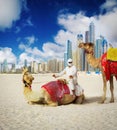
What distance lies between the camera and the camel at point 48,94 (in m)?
7.85

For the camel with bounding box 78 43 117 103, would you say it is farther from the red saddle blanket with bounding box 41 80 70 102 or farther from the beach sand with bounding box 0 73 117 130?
the beach sand with bounding box 0 73 117 130

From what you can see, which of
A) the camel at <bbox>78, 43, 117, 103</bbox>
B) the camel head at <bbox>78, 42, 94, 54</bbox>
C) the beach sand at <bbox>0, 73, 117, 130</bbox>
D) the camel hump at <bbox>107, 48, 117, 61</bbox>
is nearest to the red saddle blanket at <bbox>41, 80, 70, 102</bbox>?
the beach sand at <bbox>0, 73, 117, 130</bbox>

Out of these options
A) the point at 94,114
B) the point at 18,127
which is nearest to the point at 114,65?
the point at 94,114

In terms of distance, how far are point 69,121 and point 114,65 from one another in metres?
3.15

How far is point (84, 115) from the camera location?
653cm

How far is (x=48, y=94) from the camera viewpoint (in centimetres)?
782

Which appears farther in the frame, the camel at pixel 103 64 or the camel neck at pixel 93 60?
the camel neck at pixel 93 60

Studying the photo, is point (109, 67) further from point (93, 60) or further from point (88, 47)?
point (88, 47)

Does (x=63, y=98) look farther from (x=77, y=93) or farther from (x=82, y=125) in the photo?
(x=82, y=125)

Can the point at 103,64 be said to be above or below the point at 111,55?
below

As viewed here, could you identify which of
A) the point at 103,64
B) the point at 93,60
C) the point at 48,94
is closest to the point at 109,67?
the point at 103,64

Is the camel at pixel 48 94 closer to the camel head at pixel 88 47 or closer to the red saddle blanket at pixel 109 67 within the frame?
the red saddle blanket at pixel 109 67

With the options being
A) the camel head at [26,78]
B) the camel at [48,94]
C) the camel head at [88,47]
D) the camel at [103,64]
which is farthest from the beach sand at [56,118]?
the camel head at [88,47]

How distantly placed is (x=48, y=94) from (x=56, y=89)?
0.28 metres
